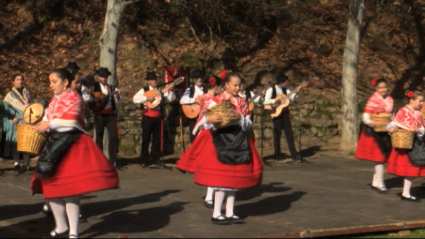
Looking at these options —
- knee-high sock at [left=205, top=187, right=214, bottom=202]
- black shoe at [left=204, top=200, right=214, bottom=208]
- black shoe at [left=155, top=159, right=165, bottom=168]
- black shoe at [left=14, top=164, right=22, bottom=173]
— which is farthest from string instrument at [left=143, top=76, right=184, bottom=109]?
black shoe at [left=204, top=200, right=214, bottom=208]

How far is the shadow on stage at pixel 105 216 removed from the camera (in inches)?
364

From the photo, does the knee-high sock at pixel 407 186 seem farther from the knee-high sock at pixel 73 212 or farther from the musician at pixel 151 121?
the musician at pixel 151 121

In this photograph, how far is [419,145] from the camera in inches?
453

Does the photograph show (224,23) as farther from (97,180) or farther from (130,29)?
(97,180)

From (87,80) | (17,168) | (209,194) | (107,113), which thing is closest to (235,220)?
(209,194)

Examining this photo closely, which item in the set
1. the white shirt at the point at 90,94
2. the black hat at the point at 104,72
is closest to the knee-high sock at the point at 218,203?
the white shirt at the point at 90,94

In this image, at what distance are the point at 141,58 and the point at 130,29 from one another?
58.1 inches

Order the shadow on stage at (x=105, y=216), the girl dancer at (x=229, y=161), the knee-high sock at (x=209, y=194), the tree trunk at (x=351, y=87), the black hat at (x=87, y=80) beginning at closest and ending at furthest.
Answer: the shadow on stage at (x=105, y=216) < the girl dancer at (x=229, y=161) < the knee-high sock at (x=209, y=194) < the black hat at (x=87, y=80) < the tree trunk at (x=351, y=87)

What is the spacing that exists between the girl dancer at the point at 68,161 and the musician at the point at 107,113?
18.9 ft

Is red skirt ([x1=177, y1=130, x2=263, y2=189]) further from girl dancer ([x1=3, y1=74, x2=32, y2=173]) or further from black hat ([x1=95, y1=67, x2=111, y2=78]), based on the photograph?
girl dancer ([x1=3, y1=74, x2=32, y2=173])

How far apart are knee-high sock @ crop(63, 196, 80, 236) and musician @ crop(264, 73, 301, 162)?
7833mm

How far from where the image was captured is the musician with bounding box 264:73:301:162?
52.3ft

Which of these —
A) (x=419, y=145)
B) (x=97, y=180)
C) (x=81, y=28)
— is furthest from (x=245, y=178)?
(x=81, y=28)

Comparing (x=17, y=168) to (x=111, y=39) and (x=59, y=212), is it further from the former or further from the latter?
(x=59, y=212)
